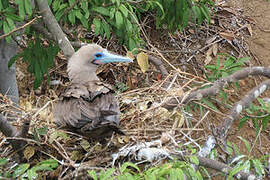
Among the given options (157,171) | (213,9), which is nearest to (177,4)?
(157,171)

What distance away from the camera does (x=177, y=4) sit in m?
5.02

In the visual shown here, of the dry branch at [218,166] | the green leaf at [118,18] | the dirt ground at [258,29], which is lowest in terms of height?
the dirt ground at [258,29]

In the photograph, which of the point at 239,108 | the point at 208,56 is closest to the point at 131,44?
the point at 239,108

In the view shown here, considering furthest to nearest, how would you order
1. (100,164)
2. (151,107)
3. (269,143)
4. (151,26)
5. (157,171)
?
(151,26), (269,143), (151,107), (100,164), (157,171)

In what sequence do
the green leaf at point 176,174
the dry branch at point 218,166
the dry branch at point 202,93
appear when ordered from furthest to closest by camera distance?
the dry branch at point 202,93 → the dry branch at point 218,166 → the green leaf at point 176,174

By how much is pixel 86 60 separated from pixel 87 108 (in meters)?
0.86

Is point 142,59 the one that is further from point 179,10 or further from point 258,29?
point 258,29

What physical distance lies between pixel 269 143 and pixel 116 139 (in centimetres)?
361

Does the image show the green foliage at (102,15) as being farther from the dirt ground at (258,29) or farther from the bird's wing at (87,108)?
the dirt ground at (258,29)

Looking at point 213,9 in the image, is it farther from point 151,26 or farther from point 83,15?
point 83,15

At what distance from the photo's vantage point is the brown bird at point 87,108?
3.18m

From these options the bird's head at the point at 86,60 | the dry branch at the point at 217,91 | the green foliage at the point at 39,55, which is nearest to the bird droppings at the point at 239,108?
the dry branch at the point at 217,91

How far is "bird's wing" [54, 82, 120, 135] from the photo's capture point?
3186mm

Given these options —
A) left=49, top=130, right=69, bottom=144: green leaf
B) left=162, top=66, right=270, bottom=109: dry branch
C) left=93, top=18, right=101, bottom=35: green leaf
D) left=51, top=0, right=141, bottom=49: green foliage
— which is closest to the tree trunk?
left=51, top=0, right=141, bottom=49: green foliage
